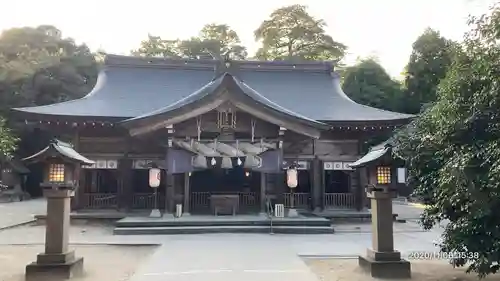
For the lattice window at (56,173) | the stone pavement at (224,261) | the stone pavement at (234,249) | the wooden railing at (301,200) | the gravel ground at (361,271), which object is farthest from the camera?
the wooden railing at (301,200)

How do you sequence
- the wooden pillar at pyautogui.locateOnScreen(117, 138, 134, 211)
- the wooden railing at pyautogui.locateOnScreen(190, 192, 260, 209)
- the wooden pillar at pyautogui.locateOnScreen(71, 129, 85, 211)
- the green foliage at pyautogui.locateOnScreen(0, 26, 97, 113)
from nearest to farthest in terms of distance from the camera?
the wooden pillar at pyautogui.locateOnScreen(71, 129, 85, 211), the wooden pillar at pyautogui.locateOnScreen(117, 138, 134, 211), the wooden railing at pyautogui.locateOnScreen(190, 192, 260, 209), the green foliage at pyautogui.locateOnScreen(0, 26, 97, 113)

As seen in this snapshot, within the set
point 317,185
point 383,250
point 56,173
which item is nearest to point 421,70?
point 317,185

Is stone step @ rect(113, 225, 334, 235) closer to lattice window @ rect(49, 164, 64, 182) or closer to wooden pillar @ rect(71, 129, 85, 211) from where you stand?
wooden pillar @ rect(71, 129, 85, 211)

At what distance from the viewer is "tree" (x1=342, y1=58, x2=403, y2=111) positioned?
118 ft

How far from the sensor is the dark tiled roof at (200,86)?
1886cm

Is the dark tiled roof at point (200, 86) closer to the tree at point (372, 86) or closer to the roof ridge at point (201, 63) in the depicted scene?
the roof ridge at point (201, 63)

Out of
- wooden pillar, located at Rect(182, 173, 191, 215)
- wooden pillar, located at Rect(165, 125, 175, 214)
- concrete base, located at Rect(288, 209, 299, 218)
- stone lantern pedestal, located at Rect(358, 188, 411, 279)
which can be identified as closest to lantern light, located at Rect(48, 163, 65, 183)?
stone lantern pedestal, located at Rect(358, 188, 411, 279)

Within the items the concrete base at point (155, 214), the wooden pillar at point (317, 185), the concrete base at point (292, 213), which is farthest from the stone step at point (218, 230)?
the wooden pillar at point (317, 185)

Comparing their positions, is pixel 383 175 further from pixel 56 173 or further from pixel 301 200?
pixel 301 200

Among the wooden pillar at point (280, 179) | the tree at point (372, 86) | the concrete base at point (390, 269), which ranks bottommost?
the concrete base at point (390, 269)

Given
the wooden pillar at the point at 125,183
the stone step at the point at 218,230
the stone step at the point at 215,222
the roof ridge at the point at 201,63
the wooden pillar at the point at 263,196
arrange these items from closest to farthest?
the stone step at the point at 218,230 < the stone step at the point at 215,222 < the wooden pillar at the point at 263,196 < the wooden pillar at the point at 125,183 < the roof ridge at the point at 201,63

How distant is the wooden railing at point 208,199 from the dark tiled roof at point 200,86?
4.34m

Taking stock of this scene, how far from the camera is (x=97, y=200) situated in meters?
17.6

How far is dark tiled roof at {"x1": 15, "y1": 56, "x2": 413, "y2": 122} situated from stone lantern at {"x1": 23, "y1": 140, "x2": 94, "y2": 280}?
920cm
